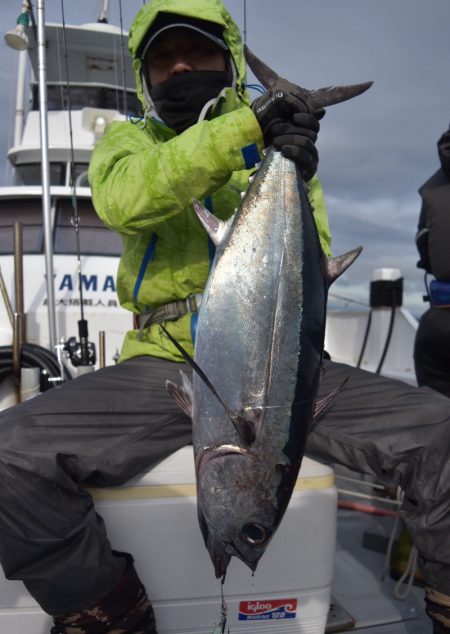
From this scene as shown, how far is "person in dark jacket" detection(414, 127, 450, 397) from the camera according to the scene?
3119mm

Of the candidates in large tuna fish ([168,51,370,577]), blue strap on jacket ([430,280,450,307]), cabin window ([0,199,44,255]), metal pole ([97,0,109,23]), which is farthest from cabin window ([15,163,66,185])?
large tuna fish ([168,51,370,577])

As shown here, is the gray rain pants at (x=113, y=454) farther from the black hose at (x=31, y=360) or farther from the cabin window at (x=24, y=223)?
the cabin window at (x=24, y=223)

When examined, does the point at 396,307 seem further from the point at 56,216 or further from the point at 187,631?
the point at 187,631

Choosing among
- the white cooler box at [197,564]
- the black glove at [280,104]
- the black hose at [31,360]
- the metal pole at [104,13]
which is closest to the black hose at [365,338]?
the black hose at [31,360]

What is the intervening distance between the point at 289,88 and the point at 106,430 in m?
1.27

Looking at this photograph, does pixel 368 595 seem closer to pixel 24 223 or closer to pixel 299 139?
pixel 299 139

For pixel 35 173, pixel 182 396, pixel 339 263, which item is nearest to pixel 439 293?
pixel 339 263

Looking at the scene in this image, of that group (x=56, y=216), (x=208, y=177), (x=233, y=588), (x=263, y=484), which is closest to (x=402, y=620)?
(x=233, y=588)

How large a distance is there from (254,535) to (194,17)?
1.98m

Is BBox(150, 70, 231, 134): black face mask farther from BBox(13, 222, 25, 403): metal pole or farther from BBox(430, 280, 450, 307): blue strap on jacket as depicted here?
BBox(13, 222, 25, 403): metal pole

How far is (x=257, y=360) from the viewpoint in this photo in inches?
57.9

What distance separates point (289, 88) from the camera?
167 cm

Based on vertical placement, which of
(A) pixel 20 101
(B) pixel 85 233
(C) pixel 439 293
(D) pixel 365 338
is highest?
(A) pixel 20 101

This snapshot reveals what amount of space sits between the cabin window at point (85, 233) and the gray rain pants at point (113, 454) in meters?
4.37
